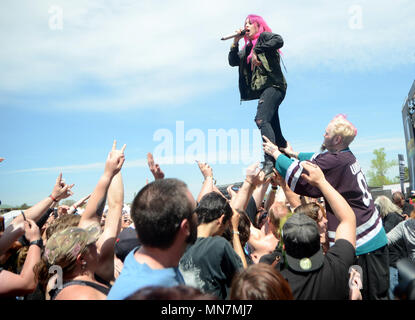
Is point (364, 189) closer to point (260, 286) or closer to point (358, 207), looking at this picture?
point (358, 207)

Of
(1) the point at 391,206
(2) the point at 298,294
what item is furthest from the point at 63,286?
(1) the point at 391,206

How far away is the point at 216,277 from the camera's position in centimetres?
213

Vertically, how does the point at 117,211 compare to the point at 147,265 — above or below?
above

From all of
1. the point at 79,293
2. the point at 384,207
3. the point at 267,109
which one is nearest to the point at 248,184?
the point at 267,109

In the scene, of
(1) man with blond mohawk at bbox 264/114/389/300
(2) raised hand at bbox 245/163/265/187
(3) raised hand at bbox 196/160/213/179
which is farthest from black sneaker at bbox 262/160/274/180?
(1) man with blond mohawk at bbox 264/114/389/300

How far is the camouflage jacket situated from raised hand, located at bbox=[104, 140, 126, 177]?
230cm

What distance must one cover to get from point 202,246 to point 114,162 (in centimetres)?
77

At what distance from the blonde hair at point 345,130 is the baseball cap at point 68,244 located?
1.92 metres

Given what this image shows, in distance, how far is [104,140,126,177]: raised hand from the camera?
2.19 metres
